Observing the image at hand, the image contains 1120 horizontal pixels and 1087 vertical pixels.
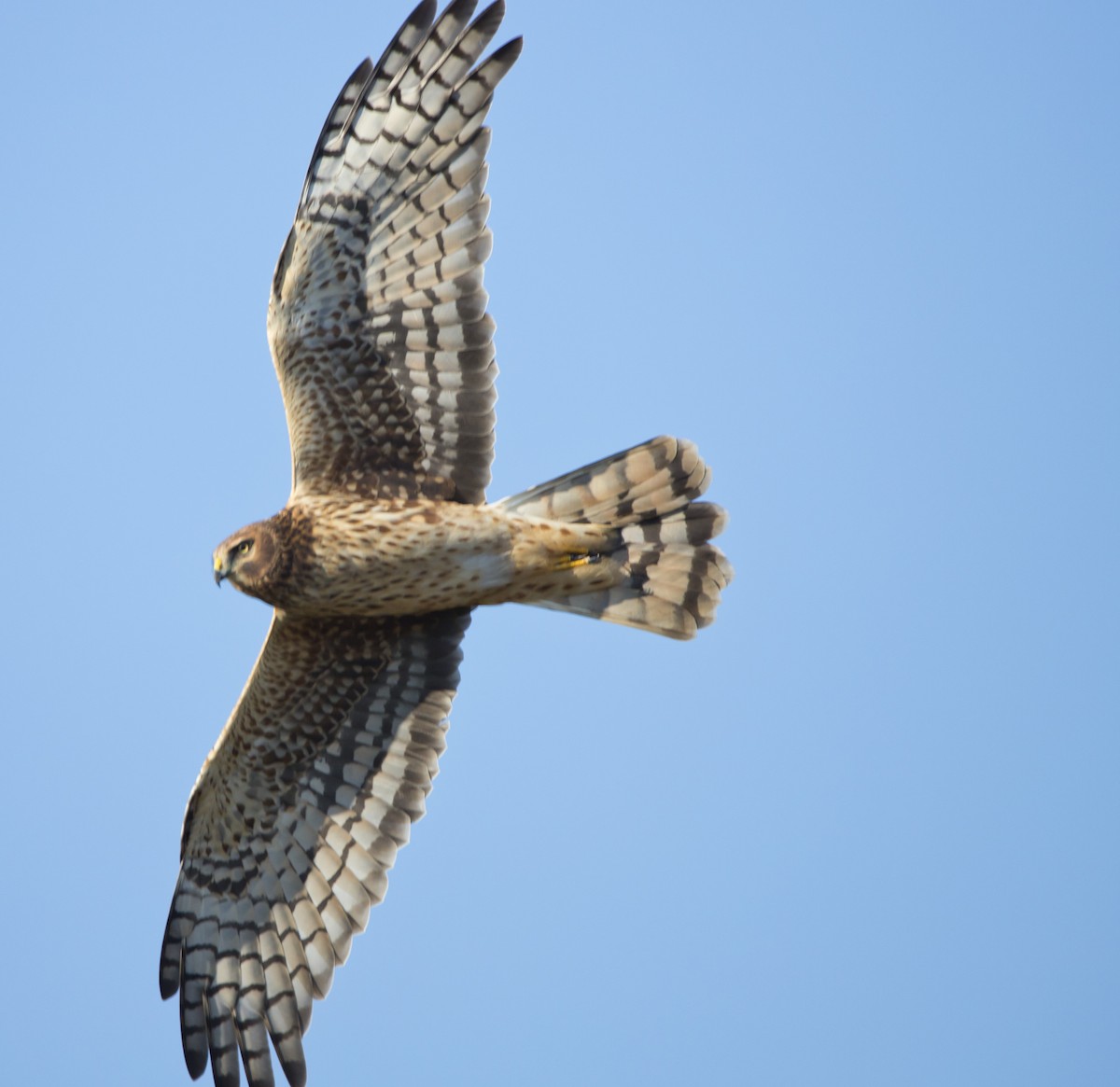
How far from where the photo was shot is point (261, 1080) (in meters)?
7.53

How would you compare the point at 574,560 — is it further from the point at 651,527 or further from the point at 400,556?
the point at 400,556

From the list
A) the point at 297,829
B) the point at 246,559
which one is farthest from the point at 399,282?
the point at 297,829

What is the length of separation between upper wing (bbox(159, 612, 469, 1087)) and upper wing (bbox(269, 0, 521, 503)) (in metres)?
0.88

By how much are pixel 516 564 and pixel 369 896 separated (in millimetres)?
1876

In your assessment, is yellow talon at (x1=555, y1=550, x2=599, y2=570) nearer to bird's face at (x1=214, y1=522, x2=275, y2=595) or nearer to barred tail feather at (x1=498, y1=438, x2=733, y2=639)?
barred tail feather at (x1=498, y1=438, x2=733, y2=639)

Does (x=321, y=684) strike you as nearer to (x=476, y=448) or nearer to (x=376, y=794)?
(x=376, y=794)

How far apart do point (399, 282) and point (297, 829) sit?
8.88 feet

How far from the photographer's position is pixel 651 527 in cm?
731

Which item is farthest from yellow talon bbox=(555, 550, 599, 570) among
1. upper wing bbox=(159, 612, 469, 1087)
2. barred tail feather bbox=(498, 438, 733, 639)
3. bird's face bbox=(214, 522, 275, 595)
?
bird's face bbox=(214, 522, 275, 595)

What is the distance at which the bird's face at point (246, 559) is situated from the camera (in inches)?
261

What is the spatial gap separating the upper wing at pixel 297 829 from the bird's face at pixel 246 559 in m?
0.81

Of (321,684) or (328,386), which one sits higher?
(328,386)

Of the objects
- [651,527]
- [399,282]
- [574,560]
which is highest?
[399,282]

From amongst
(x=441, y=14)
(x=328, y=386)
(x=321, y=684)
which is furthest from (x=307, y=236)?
(x=321, y=684)
